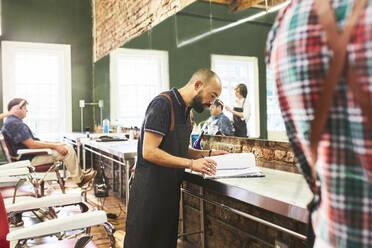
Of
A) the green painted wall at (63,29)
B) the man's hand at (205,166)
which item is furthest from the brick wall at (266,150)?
the green painted wall at (63,29)

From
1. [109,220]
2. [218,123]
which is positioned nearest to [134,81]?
[109,220]

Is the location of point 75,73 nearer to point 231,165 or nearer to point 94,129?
point 94,129

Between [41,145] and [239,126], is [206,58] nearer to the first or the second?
[239,126]

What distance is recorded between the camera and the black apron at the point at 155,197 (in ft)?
6.09

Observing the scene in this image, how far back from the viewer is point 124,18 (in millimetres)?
5332

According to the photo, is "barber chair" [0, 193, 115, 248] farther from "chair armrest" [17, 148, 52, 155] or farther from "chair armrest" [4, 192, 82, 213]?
"chair armrest" [17, 148, 52, 155]

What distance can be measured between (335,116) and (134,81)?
14.1 feet

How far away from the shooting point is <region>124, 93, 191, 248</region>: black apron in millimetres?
1855

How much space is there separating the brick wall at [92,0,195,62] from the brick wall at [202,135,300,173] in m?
1.48

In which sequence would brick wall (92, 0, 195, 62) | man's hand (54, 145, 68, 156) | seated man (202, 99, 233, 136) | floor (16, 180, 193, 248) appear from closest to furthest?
seated man (202, 99, 233, 136) < floor (16, 180, 193, 248) < brick wall (92, 0, 195, 62) < man's hand (54, 145, 68, 156)

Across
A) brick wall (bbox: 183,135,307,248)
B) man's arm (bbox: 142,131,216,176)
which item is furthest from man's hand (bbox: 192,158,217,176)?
brick wall (bbox: 183,135,307,248)

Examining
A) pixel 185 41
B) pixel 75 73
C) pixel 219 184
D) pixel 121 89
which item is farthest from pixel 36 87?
pixel 219 184

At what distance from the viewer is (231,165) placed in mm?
1864

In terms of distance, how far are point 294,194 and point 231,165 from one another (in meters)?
0.52
